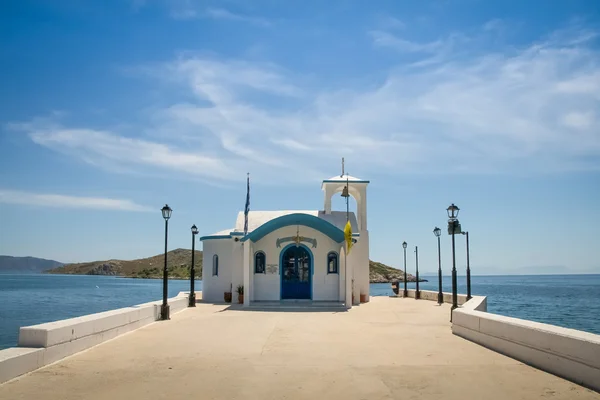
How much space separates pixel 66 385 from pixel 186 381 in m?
1.72

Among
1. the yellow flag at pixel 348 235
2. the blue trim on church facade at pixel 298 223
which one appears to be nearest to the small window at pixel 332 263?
the blue trim on church facade at pixel 298 223

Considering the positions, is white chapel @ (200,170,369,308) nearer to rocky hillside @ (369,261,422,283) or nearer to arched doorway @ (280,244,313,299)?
arched doorway @ (280,244,313,299)

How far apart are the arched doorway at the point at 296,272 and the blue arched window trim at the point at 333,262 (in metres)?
0.79

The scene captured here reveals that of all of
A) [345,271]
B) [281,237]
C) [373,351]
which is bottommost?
[373,351]

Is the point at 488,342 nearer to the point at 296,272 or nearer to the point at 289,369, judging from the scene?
the point at 289,369

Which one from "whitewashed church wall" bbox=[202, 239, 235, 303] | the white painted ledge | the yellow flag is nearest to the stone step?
the yellow flag

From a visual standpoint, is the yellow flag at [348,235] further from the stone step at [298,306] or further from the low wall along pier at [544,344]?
the low wall along pier at [544,344]

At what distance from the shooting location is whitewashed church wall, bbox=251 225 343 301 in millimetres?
22562

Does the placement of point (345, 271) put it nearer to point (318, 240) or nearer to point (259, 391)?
point (318, 240)

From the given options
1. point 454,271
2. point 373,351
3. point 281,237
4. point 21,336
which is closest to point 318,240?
point 281,237

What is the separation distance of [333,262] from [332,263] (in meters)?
0.06

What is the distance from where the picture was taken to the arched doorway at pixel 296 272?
74.5 feet

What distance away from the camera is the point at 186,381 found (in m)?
8.07

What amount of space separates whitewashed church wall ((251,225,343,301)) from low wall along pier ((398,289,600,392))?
10.7m
